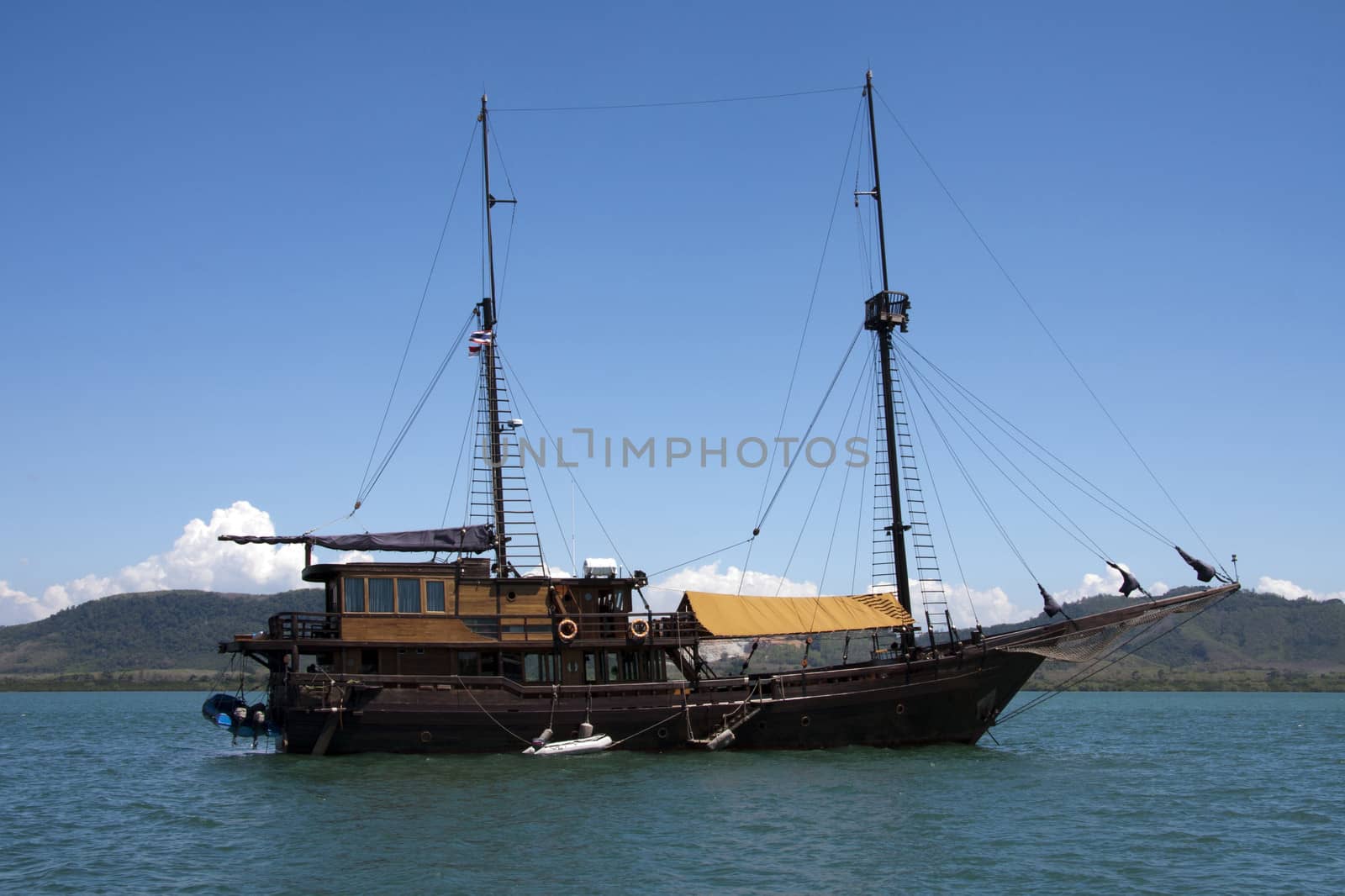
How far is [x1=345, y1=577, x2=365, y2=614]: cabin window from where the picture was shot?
32.6 metres

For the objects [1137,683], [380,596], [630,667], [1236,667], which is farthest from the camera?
[1236,667]

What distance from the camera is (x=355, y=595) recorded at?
32688 millimetres

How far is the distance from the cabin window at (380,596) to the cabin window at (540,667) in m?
4.27

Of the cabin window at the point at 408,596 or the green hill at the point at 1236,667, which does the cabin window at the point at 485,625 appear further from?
the green hill at the point at 1236,667

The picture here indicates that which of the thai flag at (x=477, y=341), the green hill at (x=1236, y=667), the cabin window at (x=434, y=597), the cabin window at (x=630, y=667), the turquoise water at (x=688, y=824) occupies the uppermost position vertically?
the thai flag at (x=477, y=341)

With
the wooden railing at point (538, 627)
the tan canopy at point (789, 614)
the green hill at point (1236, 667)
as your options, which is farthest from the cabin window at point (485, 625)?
the green hill at point (1236, 667)

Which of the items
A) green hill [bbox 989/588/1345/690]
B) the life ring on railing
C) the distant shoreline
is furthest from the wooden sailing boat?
green hill [bbox 989/588/1345/690]

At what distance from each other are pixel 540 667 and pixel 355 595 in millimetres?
5781

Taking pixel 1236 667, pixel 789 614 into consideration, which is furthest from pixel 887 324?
pixel 1236 667

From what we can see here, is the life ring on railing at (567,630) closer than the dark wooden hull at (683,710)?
No

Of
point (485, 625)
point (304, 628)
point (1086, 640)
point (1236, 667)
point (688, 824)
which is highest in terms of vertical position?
point (304, 628)

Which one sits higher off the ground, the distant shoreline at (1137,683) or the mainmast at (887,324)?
the mainmast at (887,324)

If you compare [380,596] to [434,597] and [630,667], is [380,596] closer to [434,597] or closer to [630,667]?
[434,597]

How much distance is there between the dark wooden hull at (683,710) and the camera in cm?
3159
